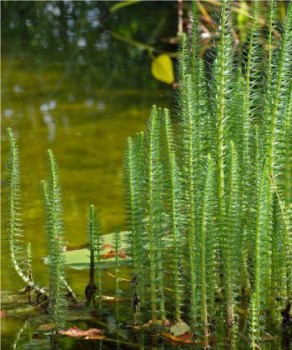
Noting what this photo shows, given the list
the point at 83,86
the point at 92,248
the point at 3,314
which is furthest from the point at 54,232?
the point at 83,86

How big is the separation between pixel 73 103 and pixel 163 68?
0.83 meters

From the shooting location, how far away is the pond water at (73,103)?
11.9ft

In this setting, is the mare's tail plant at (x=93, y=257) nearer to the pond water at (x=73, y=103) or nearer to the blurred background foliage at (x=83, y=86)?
the pond water at (x=73, y=103)

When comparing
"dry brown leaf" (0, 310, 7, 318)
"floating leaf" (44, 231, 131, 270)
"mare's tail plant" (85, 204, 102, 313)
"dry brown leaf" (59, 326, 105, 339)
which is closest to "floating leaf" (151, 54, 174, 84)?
"floating leaf" (44, 231, 131, 270)

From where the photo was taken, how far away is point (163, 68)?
5.86m

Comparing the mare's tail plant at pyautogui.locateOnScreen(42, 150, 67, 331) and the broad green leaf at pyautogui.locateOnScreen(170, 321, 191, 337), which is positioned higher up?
the mare's tail plant at pyautogui.locateOnScreen(42, 150, 67, 331)

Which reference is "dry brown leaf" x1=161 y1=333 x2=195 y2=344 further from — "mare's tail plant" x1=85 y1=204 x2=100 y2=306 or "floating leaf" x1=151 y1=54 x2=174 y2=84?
"floating leaf" x1=151 y1=54 x2=174 y2=84

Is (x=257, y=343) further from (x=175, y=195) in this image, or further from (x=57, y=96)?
(x=57, y=96)

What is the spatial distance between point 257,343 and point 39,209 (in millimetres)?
1413

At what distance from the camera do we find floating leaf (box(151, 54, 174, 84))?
18.7ft

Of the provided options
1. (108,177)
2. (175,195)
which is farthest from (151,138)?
(108,177)

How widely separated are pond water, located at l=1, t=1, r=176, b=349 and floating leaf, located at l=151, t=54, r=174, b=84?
0.15ft

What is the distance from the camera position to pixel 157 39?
21.8 feet

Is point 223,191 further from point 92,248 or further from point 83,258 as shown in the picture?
point 83,258
